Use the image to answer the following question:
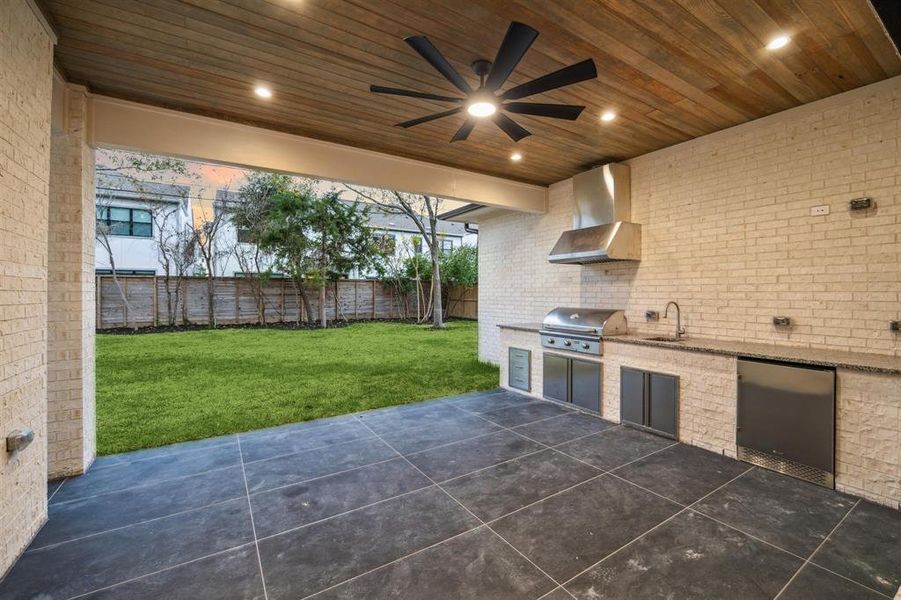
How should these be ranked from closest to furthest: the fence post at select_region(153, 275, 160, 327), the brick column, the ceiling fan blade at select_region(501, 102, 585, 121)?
the ceiling fan blade at select_region(501, 102, 585, 121), the brick column, the fence post at select_region(153, 275, 160, 327)

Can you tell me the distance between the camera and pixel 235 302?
1205cm

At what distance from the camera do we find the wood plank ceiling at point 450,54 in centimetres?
229

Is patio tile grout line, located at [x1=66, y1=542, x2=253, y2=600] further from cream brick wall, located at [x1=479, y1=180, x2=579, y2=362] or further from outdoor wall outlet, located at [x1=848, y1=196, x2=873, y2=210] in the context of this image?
outdoor wall outlet, located at [x1=848, y1=196, x2=873, y2=210]

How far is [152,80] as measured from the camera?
303 cm

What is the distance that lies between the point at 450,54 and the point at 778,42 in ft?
7.05

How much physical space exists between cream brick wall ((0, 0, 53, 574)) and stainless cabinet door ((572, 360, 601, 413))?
4525mm

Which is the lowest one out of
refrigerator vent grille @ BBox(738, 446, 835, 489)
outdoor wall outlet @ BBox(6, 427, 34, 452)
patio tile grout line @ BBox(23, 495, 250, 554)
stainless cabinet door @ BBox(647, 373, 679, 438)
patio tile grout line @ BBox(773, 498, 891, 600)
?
patio tile grout line @ BBox(23, 495, 250, 554)

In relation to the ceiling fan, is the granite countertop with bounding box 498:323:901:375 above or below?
below

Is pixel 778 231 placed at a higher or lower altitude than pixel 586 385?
higher

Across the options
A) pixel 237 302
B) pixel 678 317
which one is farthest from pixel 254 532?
pixel 237 302

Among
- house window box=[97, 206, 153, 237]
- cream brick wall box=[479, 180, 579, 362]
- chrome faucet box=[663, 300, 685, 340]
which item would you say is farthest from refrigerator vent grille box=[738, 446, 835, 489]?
house window box=[97, 206, 153, 237]

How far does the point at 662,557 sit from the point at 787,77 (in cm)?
351

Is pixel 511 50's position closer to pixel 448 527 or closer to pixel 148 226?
pixel 448 527

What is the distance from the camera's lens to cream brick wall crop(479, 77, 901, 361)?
3.08 meters
